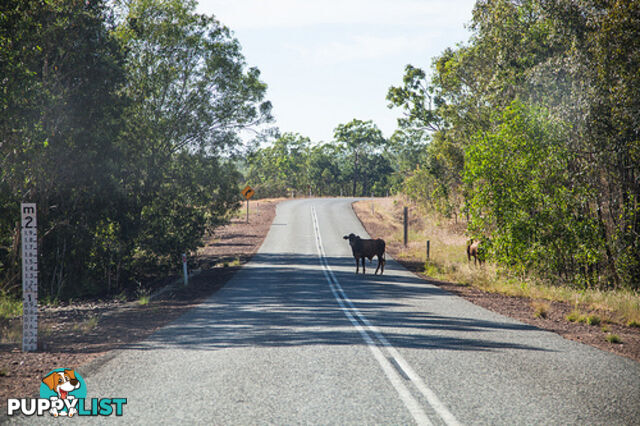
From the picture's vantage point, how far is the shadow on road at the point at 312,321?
796 cm

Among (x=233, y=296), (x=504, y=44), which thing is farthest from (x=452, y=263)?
(x=233, y=296)

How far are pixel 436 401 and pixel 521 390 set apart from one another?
1.08 metres

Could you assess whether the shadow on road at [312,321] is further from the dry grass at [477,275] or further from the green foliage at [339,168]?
the green foliage at [339,168]

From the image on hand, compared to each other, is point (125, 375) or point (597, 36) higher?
point (597, 36)

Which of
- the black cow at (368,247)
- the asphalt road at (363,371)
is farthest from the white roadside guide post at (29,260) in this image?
the black cow at (368,247)

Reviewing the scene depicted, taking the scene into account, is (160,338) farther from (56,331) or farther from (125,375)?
(56,331)

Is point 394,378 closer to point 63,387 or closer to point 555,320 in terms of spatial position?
point 63,387

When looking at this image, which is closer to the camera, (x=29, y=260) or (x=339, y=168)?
(x=29, y=260)

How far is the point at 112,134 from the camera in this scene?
1691 cm

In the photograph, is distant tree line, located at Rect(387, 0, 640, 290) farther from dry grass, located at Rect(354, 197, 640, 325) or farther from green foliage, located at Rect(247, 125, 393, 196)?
green foliage, located at Rect(247, 125, 393, 196)

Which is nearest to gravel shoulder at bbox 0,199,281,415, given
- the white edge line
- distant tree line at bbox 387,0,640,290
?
the white edge line

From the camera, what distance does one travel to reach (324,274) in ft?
64.5

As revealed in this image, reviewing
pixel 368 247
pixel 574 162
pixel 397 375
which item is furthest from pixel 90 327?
pixel 574 162

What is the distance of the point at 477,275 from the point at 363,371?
13.2 meters
